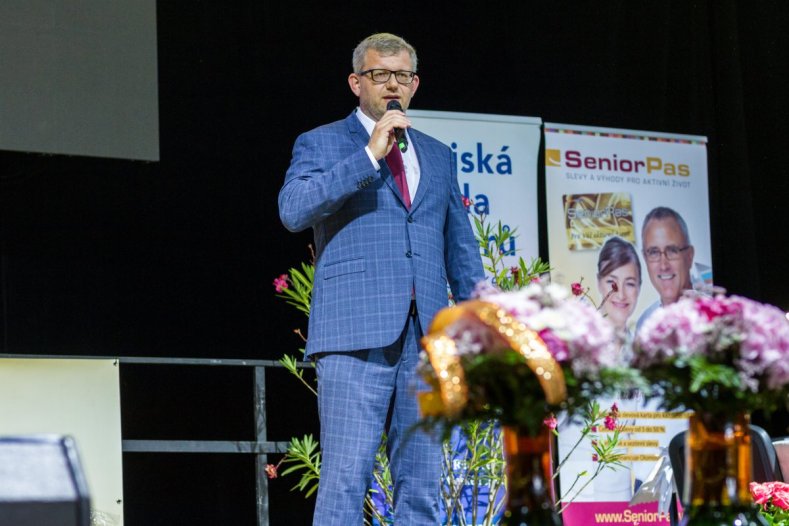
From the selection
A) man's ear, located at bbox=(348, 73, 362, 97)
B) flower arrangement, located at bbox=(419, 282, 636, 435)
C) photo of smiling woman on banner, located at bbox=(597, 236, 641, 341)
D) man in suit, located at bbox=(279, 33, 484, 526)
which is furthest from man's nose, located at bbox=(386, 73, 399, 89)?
photo of smiling woman on banner, located at bbox=(597, 236, 641, 341)

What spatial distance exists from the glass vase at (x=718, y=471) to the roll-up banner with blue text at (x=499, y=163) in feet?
12.1

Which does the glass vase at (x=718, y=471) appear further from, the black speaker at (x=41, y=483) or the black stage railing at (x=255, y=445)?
the black stage railing at (x=255, y=445)

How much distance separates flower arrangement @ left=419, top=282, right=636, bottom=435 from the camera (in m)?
1.45

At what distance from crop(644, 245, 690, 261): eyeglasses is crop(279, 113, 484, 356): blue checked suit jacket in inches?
95.5

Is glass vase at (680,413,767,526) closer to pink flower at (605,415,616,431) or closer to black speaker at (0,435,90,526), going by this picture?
black speaker at (0,435,90,526)

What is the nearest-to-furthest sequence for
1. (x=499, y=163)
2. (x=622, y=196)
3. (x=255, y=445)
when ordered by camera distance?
(x=255, y=445) < (x=499, y=163) < (x=622, y=196)

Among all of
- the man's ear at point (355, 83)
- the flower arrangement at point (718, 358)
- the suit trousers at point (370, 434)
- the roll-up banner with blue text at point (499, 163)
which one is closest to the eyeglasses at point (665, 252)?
the roll-up banner with blue text at point (499, 163)

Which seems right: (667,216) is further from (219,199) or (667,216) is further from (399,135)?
(399,135)

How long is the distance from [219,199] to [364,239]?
6.55 ft

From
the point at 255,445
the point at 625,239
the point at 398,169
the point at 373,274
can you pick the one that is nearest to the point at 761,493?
the point at 373,274

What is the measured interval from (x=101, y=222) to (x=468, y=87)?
174 centimetres

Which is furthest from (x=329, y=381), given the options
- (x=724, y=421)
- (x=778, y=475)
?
(x=724, y=421)

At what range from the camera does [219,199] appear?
16.7 feet

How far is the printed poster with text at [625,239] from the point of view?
5.37 m
